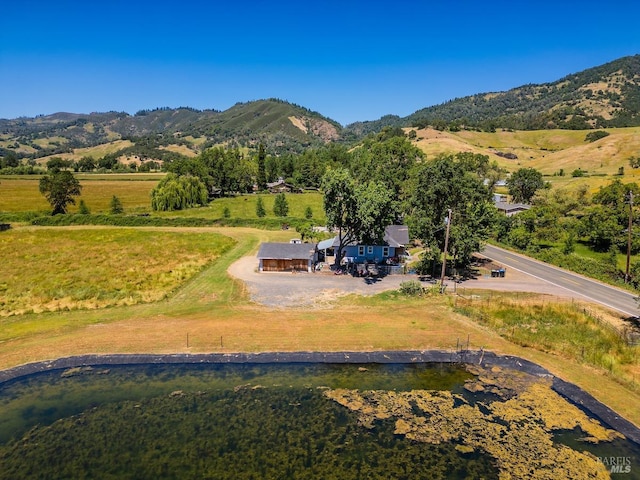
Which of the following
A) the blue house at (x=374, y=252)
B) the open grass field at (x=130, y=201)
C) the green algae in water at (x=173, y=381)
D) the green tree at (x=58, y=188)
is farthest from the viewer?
the open grass field at (x=130, y=201)

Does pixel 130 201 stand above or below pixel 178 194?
below

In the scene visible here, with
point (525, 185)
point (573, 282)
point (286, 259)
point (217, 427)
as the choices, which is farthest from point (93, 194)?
point (573, 282)

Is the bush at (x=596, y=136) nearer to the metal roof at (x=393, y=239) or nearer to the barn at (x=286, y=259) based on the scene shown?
the metal roof at (x=393, y=239)

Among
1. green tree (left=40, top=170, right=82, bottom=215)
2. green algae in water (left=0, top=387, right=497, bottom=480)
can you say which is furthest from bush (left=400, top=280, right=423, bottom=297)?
green tree (left=40, top=170, right=82, bottom=215)

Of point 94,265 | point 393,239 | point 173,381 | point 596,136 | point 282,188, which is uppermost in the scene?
point 596,136

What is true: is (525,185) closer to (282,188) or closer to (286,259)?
(282,188)

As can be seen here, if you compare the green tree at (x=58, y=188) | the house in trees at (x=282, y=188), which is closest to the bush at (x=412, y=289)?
the green tree at (x=58, y=188)

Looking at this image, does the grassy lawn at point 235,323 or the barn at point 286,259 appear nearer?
the grassy lawn at point 235,323
